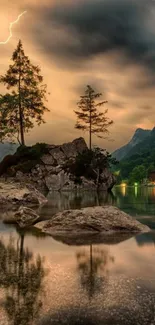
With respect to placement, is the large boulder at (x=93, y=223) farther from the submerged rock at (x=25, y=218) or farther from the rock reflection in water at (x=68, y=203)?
the rock reflection in water at (x=68, y=203)

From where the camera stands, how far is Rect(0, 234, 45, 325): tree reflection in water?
5004 millimetres

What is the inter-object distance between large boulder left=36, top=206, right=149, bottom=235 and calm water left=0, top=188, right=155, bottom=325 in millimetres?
2184

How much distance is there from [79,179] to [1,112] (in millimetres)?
18150

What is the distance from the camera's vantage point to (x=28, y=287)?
240 inches

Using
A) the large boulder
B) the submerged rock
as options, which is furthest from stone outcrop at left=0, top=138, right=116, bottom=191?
Answer: the large boulder

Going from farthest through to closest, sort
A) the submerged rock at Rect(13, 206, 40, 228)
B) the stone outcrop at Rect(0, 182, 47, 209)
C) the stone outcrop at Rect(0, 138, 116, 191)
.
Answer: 1. the stone outcrop at Rect(0, 138, 116, 191)
2. the stone outcrop at Rect(0, 182, 47, 209)
3. the submerged rock at Rect(13, 206, 40, 228)

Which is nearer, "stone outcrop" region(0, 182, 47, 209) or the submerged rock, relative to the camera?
the submerged rock

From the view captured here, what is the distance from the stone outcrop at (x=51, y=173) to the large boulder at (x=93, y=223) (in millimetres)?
38148

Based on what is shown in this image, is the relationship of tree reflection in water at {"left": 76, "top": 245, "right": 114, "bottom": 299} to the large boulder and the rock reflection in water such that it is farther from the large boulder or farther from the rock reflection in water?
the rock reflection in water

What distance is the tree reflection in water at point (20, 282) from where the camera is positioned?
5004 millimetres

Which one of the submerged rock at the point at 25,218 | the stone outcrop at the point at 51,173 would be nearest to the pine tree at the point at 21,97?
the stone outcrop at the point at 51,173

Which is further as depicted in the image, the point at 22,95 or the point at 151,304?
the point at 22,95

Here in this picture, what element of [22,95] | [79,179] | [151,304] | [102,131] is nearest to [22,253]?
[151,304]

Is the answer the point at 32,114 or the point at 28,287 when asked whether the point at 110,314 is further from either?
the point at 32,114
